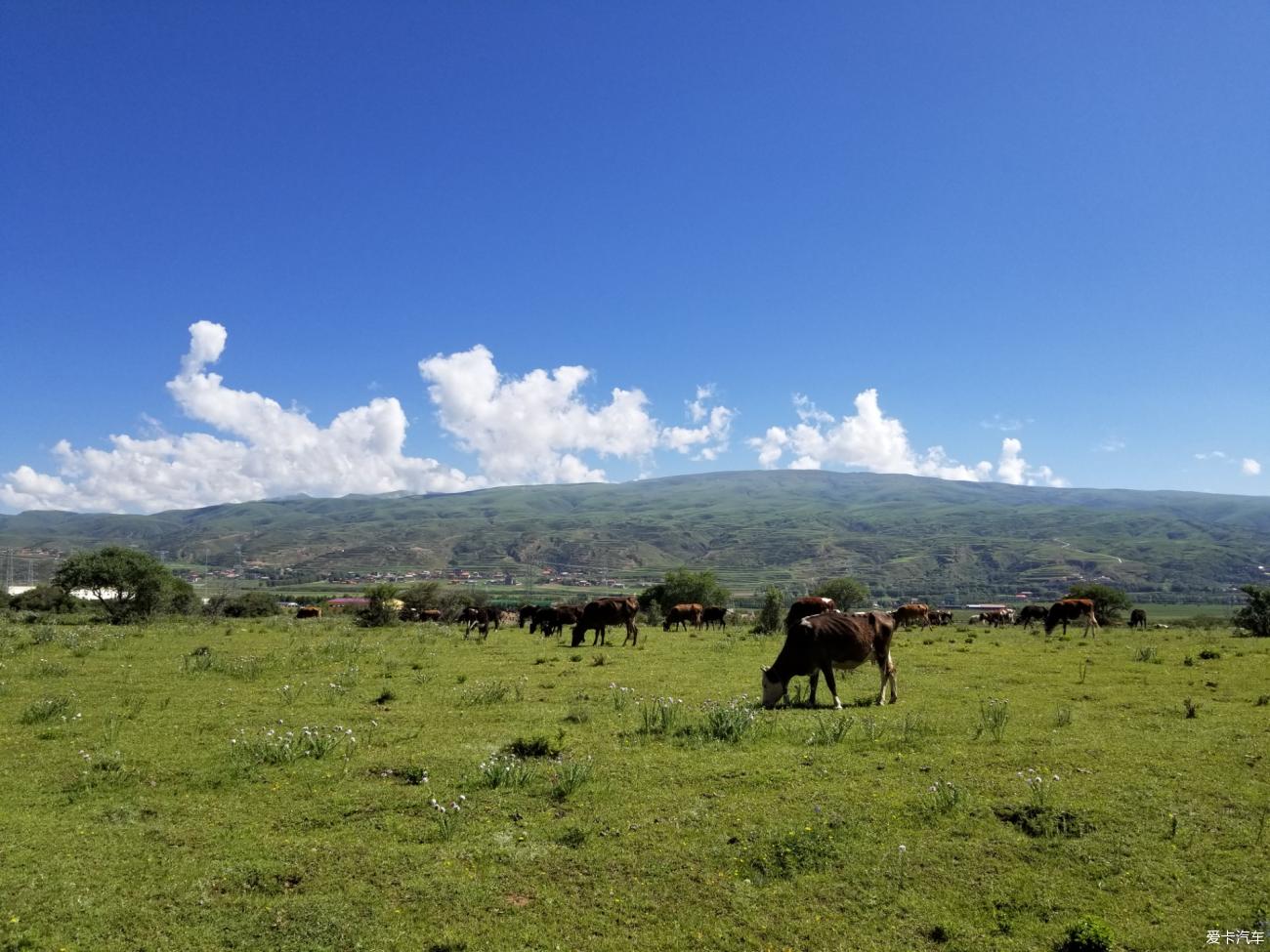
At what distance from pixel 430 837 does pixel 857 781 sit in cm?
624

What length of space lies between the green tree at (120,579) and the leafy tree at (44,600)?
9.30 m

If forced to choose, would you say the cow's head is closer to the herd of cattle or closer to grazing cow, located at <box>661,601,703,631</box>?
the herd of cattle

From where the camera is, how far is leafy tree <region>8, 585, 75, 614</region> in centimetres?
6100

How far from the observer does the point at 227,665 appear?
20.7 metres

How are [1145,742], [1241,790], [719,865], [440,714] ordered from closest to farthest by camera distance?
[719,865], [1241,790], [1145,742], [440,714]

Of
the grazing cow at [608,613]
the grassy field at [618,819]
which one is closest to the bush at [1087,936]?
the grassy field at [618,819]

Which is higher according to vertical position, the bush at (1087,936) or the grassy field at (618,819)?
the bush at (1087,936)

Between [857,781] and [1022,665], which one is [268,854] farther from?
[1022,665]

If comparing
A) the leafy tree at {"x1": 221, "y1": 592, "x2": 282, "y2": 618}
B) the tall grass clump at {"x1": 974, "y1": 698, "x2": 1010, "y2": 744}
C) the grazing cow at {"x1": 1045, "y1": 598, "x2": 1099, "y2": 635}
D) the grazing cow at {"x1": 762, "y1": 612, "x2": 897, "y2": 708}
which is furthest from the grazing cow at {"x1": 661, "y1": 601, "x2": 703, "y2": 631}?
the leafy tree at {"x1": 221, "y1": 592, "x2": 282, "y2": 618}

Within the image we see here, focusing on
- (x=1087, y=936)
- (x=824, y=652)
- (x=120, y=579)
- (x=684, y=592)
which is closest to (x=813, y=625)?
(x=824, y=652)

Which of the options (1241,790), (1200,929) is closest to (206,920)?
(1200,929)

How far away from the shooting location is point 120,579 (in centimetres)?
5072

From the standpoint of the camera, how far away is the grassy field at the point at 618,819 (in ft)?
21.9

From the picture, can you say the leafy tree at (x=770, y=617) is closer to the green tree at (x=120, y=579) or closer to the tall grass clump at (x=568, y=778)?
the tall grass clump at (x=568, y=778)
